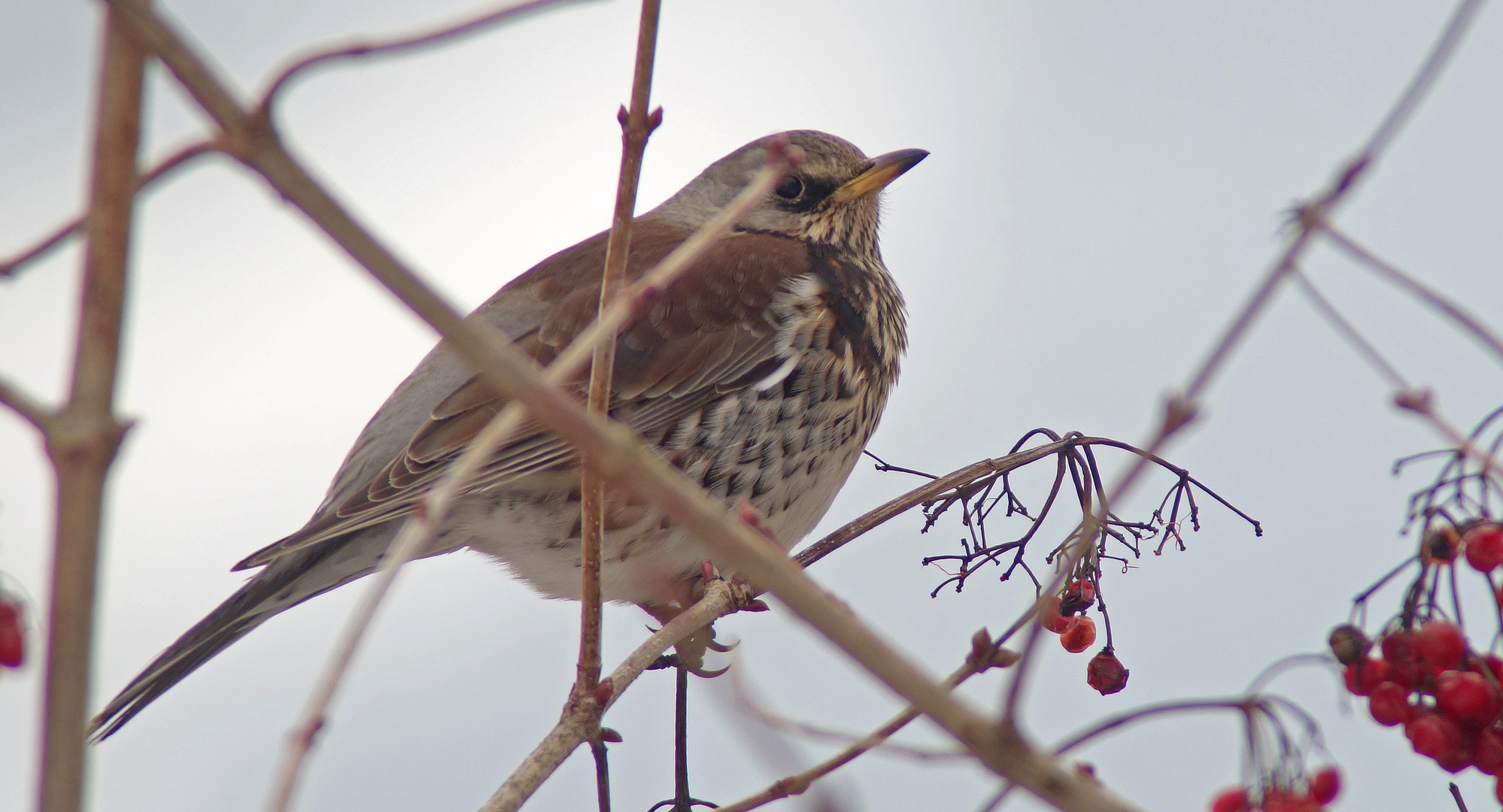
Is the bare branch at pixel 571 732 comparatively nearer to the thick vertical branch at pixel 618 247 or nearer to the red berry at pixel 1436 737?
the thick vertical branch at pixel 618 247

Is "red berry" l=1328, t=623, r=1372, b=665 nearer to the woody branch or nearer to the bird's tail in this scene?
Result: the woody branch

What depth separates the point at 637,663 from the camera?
2211 millimetres

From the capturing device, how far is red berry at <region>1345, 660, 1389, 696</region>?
5.57 feet

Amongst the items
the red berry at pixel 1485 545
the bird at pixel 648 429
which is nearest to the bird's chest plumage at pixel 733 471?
the bird at pixel 648 429

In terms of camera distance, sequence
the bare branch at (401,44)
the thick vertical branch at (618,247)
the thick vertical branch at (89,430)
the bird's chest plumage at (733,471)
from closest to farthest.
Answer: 1. the thick vertical branch at (89,430)
2. the bare branch at (401,44)
3. the thick vertical branch at (618,247)
4. the bird's chest plumage at (733,471)

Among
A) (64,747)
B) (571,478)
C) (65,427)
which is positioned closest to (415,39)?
(65,427)

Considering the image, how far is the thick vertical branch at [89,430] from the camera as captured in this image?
808 millimetres

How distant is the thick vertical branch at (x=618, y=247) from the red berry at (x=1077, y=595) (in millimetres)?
1097

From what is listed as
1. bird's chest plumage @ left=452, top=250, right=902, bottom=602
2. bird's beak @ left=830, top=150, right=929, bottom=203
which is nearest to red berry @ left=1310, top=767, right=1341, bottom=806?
bird's chest plumage @ left=452, top=250, right=902, bottom=602

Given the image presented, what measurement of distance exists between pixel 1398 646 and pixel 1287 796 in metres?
0.30

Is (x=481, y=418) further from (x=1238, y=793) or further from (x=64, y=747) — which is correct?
(x=64, y=747)

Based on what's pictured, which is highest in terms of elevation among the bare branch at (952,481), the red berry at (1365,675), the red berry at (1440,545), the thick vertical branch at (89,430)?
the bare branch at (952,481)

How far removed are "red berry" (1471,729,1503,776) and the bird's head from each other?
9.11 feet

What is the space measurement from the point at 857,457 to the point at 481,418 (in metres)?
1.09
